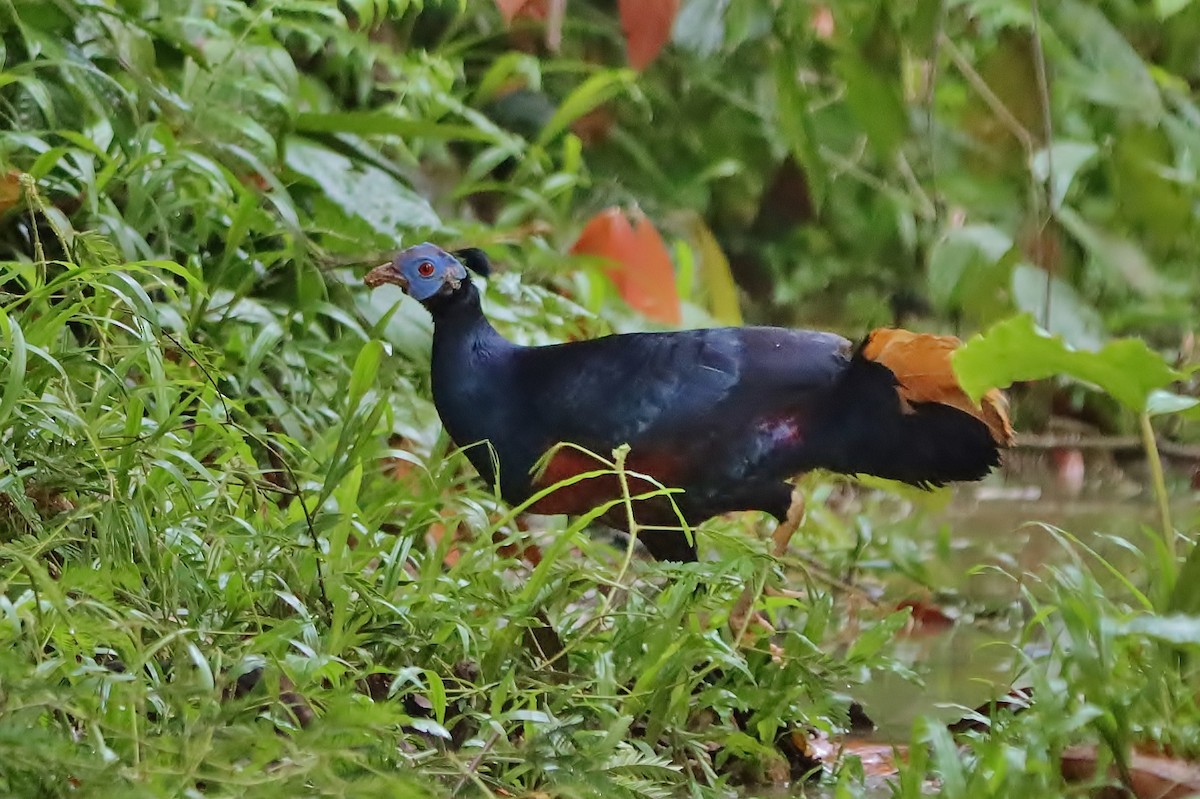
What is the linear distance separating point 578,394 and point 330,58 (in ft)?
5.48

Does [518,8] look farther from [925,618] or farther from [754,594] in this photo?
[925,618]

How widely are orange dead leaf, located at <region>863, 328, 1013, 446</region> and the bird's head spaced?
1.62 ft

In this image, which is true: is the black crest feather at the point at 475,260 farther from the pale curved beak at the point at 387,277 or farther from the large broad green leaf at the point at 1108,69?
the large broad green leaf at the point at 1108,69

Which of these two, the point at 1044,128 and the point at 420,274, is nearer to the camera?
the point at 1044,128

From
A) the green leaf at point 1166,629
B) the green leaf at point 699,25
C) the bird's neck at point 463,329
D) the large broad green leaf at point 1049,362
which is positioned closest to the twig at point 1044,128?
the large broad green leaf at point 1049,362

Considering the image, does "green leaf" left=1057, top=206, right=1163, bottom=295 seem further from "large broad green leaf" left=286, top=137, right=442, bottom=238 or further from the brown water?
"large broad green leaf" left=286, top=137, right=442, bottom=238

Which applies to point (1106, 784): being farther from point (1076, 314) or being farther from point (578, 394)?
point (578, 394)

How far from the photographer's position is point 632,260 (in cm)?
247

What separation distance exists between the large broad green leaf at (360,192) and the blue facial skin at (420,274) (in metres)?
0.69

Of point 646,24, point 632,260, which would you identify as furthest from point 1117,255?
point 632,260

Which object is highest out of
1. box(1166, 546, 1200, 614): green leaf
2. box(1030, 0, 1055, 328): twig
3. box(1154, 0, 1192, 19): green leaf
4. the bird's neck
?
box(1154, 0, 1192, 19): green leaf

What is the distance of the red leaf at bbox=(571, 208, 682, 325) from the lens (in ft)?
7.97

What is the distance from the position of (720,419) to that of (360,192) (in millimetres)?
1082

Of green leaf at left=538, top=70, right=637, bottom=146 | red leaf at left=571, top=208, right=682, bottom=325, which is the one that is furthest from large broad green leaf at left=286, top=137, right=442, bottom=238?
green leaf at left=538, top=70, right=637, bottom=146
